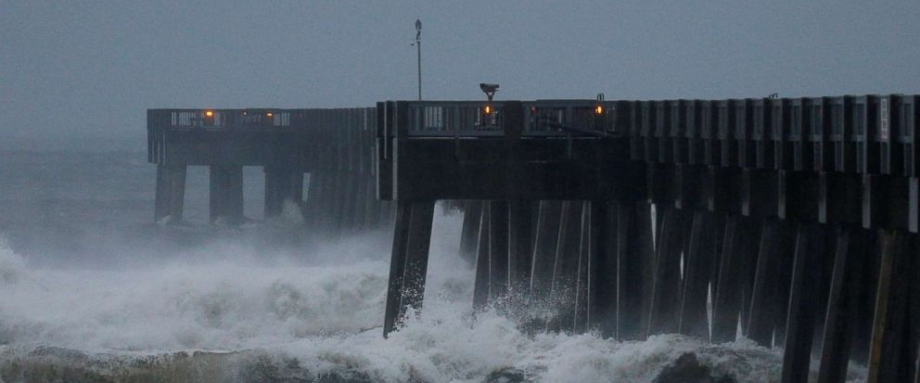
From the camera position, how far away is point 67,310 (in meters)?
45.1

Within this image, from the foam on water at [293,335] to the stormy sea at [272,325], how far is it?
→ 0.04m

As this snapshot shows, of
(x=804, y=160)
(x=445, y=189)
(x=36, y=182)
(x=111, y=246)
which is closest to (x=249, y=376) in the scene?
(x=445, y=189)

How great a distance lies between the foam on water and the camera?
32.0m

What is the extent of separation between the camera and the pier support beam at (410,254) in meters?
33.7

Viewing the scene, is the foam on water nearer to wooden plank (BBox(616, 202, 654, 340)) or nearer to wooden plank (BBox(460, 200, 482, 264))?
wooden plank (BBox(460, 200, 482, 264))

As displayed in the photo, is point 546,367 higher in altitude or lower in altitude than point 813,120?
lower

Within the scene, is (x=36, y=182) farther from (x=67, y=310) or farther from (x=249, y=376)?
(x=249, y=376)

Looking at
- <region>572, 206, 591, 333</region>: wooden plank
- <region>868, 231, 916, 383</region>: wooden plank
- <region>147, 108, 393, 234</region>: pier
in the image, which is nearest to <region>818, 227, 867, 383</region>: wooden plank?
<region>868, 231, 916, 383</region>: wooden plank

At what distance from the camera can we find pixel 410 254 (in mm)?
33688

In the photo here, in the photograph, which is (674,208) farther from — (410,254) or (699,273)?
(410,254)

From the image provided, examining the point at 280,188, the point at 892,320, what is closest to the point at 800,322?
the point at 892,320

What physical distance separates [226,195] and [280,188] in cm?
241

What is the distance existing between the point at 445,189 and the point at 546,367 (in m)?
3.66

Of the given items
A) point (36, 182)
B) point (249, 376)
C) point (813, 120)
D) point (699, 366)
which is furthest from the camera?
point (36, 182)
